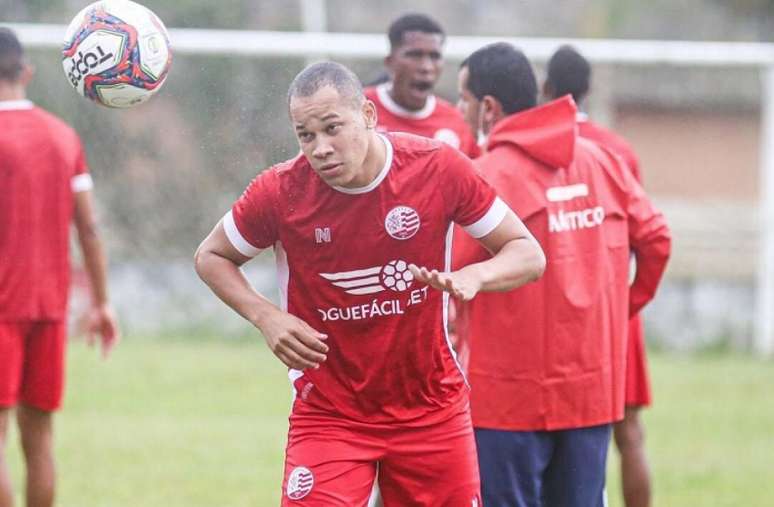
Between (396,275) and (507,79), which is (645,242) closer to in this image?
(507,79)

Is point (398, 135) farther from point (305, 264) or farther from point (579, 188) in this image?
point (579, 188)

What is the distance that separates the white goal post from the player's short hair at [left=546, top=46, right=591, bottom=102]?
5.94 metres

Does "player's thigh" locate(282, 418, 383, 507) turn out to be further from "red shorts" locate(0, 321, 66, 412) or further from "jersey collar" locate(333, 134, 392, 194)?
"red shorts" locate(0, 321, 66, 412)

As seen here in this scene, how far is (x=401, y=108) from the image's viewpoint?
7.55 meters

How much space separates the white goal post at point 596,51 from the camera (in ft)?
42.5

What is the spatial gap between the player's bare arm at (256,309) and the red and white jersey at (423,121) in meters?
2.60

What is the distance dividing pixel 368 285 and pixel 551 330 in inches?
39.5

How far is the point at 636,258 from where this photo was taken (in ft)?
20.1

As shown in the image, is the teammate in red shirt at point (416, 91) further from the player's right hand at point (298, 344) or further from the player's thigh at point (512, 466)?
the player's right hand at point (298, 344)

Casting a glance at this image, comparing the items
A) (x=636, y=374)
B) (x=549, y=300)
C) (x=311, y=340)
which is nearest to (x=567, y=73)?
(x=636, y=374)

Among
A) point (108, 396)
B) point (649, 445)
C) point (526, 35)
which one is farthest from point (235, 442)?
point (526, 35)

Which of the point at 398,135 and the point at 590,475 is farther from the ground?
the point at 398,135

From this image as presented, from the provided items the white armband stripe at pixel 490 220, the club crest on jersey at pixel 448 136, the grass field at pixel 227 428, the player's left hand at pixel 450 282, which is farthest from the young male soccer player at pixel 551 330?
the grass field at pixel 227 428

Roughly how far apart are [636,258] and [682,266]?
27.9 ft
